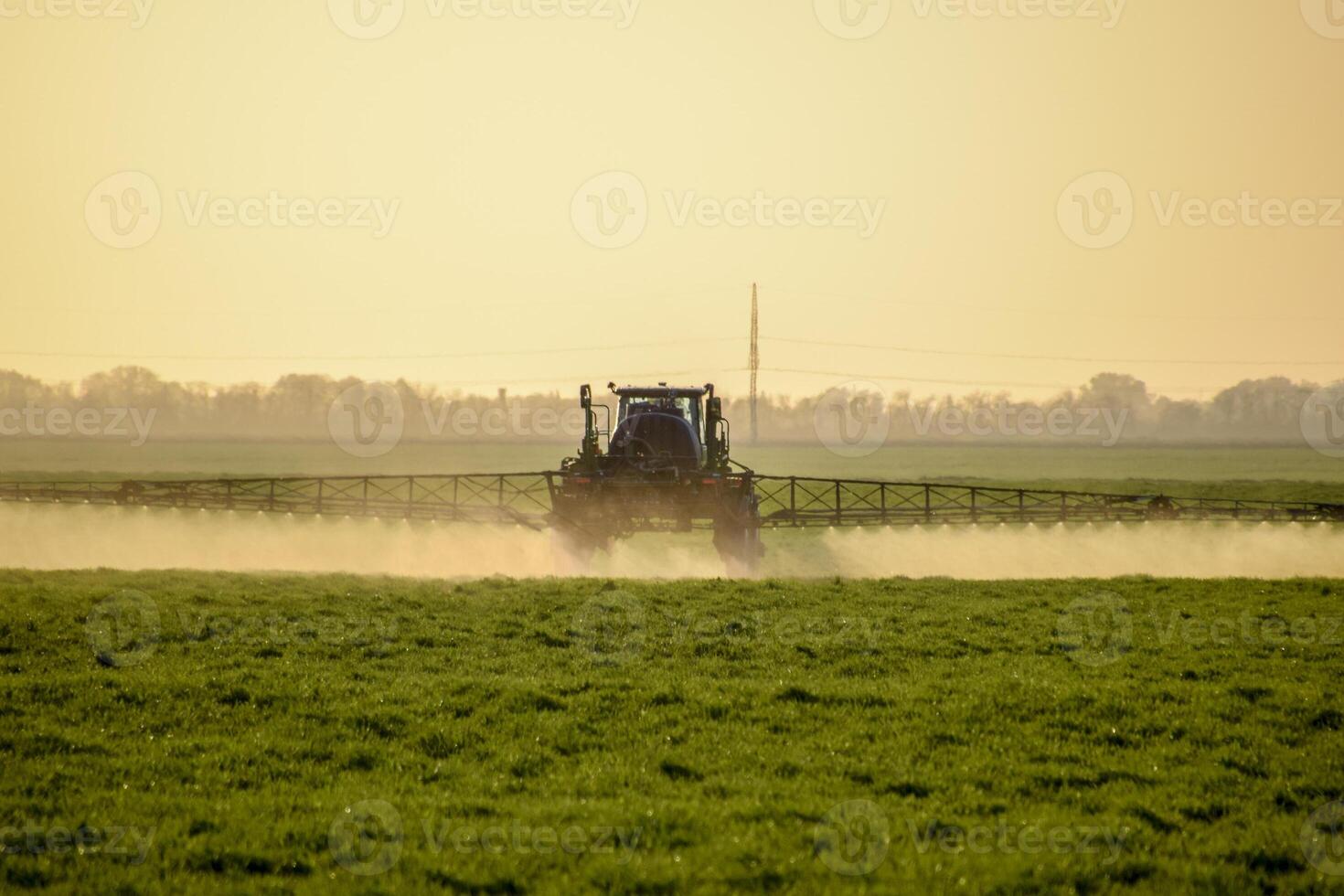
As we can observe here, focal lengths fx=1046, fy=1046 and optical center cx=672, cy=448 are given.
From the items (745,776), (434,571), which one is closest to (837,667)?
(745,776)

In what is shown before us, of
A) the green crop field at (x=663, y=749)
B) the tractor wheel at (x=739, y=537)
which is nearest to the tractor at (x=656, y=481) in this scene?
the tractor wheel at (x=739, y=537)

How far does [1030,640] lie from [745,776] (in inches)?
302

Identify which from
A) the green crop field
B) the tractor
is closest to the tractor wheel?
the tractor

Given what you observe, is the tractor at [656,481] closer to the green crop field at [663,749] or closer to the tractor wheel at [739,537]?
the tractor wheel at [739,537]

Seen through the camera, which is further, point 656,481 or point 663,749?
point 656,481

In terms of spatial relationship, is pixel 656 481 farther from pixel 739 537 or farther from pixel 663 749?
pixel 663 749

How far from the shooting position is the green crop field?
23.1 feet

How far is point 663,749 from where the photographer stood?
973cm

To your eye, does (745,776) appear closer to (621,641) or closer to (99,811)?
(99,811)

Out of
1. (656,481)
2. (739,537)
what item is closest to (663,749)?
(656,481)

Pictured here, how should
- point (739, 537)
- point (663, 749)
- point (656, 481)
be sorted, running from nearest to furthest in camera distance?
point (663, 749), point (656, 481), point (739, 537)

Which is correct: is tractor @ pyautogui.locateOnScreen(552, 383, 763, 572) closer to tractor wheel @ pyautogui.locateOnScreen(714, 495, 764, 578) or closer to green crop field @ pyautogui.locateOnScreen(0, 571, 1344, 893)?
tractor wheel @ pyautogui.locateOnScreen(714, 495, 764, 578)

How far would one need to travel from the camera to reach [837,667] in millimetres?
13281

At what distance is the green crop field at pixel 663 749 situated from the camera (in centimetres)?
704
